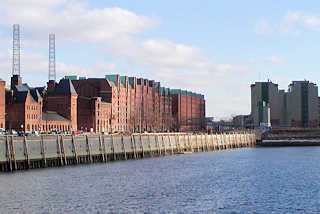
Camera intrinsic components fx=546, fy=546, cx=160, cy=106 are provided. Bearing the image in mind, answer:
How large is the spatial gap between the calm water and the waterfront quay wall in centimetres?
473

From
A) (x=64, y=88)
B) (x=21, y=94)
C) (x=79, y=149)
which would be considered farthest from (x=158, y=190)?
(x=64, y=88)

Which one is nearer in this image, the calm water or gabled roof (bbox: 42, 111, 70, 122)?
the calm water

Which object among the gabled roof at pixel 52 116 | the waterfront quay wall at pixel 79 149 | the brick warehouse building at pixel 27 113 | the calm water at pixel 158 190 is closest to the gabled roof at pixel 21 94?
the brick warehouse building at pixel 27 113

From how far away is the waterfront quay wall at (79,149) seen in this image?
8850 cm

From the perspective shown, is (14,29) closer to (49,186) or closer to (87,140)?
(87,140)

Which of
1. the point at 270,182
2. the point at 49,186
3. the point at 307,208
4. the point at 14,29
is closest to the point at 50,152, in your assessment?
the point at 49,186

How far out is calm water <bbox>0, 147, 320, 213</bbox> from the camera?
186 ft

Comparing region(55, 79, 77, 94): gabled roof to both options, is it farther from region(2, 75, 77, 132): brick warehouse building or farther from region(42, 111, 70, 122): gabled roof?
region(2, 75, 77, 132): brick warehouse building

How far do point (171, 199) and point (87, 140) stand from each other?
159 feet

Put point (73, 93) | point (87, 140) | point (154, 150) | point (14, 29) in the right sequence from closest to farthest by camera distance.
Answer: point (87, 140) → point (154, 150) → point (14, 29) → point (73, 93)

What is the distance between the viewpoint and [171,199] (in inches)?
2447

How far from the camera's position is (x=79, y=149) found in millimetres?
105250

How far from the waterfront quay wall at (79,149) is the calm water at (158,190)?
473 cm

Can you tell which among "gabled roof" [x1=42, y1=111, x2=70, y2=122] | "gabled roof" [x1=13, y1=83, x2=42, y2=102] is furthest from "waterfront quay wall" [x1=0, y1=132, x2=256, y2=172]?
"gabled roof" [x1=13, y1=83, x2=42, y2=102]
